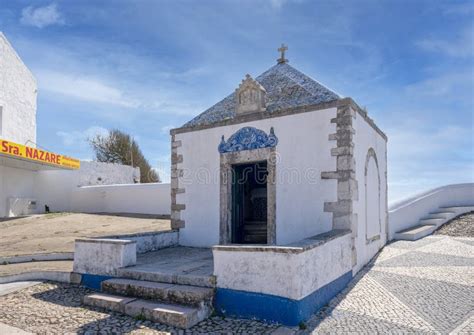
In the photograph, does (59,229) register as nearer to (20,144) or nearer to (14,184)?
(20,144)

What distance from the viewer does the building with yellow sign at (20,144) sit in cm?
1658

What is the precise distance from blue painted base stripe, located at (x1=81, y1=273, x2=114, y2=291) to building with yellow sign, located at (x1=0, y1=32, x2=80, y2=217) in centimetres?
1030

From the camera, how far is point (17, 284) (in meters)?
6.66

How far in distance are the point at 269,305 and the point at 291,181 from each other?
11.0ft

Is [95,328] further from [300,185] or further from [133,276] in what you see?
[300,185]

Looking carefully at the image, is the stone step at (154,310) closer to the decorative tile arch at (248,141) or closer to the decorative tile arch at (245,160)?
the decorative tile arch at (245,160)

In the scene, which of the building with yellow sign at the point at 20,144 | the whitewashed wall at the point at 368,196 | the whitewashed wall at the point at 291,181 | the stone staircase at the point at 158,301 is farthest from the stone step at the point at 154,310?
the building with yellow sign at the point at 20,144

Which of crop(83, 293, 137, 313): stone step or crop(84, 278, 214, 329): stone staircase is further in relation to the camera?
crop(83, 293, 137, 313): stone step

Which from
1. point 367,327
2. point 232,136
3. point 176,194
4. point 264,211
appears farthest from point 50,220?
point 367,327

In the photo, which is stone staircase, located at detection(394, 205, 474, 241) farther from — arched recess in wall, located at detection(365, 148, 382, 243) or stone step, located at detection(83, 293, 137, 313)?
stone step, located at detection(83, 293, 137, 313)

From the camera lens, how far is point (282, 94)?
854 centimetres

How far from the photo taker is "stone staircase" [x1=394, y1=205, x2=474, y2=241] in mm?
11437

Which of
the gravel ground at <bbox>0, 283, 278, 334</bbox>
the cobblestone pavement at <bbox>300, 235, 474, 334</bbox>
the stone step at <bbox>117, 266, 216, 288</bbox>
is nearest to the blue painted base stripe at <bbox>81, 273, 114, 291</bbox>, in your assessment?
the gravel ground at <bbox>0, 283, 278, 334</bbox>

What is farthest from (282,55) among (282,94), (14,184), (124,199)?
(14,184)
